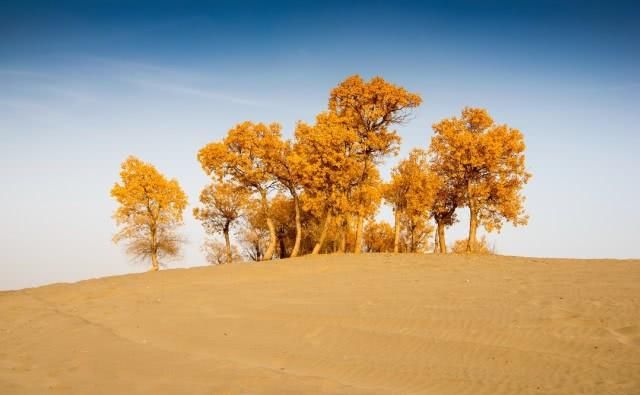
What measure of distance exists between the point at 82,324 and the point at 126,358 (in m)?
4.98

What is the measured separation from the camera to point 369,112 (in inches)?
1377

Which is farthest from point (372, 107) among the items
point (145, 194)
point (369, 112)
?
point (145, 194)

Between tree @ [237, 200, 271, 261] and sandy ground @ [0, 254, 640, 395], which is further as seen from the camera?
tree @ [237, 200, 271, 261]

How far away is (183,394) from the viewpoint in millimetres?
7965

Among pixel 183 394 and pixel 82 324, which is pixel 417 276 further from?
pixel 183 394

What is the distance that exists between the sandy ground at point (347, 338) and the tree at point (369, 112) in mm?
16150

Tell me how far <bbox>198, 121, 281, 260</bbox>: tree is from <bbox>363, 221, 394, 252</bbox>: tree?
85.9ft

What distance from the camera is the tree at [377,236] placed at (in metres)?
60.3

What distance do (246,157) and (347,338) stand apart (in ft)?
85.2

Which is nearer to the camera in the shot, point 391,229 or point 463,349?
point 463,349

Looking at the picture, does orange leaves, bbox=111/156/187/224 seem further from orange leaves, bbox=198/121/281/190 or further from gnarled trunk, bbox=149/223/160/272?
orange leaves, bbox=198/121/281/190

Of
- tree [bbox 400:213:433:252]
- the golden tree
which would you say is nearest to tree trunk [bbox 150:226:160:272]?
the golden tree

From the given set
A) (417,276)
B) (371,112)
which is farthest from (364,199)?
(417,276)

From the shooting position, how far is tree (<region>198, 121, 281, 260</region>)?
3544 cm
